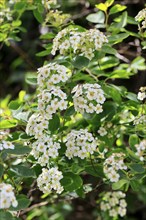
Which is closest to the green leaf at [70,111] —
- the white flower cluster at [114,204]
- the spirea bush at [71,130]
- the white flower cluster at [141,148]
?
the spirea bush at [71,130]

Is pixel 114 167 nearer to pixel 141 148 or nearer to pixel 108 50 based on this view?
pixel 141 148

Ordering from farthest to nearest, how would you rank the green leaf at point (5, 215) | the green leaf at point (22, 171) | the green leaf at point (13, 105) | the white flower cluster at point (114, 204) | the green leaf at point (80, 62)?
1. the white flower cluster at point (114, 204)
2. the green leaf at point (13, 105)
3. the green leaf at point (80, 62)
4. the green leaf at point (22, 171)
5. the green leaf at point (5, 215)

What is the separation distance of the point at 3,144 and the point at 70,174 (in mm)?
311

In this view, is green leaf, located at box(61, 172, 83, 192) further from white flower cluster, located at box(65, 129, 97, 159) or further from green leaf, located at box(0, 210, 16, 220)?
green leaf, located at box(0, 210, 16, 220)

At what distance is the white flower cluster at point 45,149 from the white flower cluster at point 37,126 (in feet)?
0.06

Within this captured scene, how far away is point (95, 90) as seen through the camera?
146 centimetres

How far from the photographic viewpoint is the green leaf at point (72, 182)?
4.97 feet

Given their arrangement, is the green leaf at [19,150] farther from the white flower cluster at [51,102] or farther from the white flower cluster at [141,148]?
the white flower cluster at [141,148]

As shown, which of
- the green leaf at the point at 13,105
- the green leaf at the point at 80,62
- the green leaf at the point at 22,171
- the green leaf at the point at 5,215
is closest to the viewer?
the green leaf at the point at 5,215

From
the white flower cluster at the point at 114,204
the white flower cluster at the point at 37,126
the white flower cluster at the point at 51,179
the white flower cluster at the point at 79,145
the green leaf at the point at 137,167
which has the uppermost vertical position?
the white flower cluster at the point at 37,126

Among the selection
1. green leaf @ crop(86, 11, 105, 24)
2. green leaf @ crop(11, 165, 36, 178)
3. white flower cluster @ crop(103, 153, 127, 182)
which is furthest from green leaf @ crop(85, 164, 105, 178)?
green leaf @ crop(86, 11, 105, 24)

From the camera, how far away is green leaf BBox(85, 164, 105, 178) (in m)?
1.60

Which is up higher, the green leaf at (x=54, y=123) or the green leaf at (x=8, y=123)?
the green leaf at (x=54, y=123)

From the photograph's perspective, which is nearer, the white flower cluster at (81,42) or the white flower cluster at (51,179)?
the white flower cluster at (51,179)
